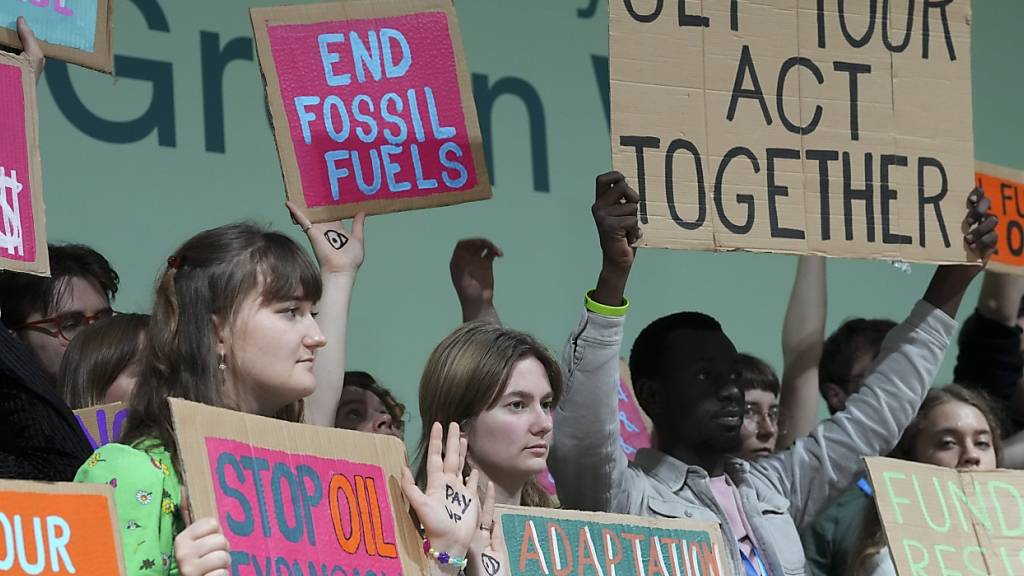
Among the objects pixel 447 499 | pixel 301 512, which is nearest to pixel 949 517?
pixel 447 499

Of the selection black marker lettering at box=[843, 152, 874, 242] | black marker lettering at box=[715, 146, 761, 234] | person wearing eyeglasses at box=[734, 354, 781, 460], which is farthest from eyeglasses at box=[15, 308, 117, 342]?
person wearing eyeglasses at box=[734, 354, 781, 460]

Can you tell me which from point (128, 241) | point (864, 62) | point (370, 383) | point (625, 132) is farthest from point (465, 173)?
point (128, 241)

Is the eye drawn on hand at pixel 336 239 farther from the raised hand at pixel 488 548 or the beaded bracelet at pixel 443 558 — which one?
the beaded bracelet at pixel 443 558

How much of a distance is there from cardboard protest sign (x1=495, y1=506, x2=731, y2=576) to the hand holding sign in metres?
0.11

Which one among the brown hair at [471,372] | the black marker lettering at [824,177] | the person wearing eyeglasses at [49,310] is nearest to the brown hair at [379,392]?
the brown hair at [471,372]

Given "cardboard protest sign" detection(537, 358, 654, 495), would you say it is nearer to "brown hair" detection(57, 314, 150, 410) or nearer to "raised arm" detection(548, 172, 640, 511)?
"raised arm" detection(548, 172, 640, 511)

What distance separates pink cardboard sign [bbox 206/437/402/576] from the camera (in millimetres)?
2209

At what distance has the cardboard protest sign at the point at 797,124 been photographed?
10.3ft

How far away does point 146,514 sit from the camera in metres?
2.16

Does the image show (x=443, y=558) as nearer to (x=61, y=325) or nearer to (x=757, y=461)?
(x=61, y=325)

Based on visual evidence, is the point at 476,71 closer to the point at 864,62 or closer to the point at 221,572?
the point at 864,62

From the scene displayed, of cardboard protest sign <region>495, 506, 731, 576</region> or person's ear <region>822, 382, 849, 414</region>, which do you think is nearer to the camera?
cardboard protest sign <region>495, 506, 731, 576</region>

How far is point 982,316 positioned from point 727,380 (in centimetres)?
114

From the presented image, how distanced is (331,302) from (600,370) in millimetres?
472
